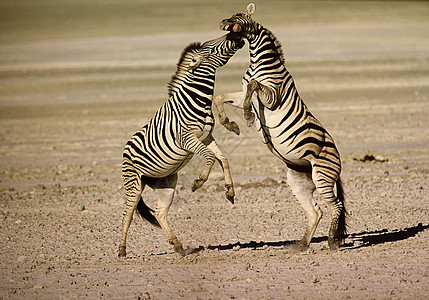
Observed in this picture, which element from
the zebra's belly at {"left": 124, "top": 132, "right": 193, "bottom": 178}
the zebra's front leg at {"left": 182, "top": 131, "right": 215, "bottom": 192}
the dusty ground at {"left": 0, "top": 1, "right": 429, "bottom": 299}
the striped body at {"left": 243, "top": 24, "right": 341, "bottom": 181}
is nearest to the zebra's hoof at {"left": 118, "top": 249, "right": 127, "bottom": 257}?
the dusty ground at {"left": 0, "top": 1, "right": 429, "bottom": 299}

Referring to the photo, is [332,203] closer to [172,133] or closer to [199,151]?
[199,151]

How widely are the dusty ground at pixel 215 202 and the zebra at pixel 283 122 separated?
1.99 feet

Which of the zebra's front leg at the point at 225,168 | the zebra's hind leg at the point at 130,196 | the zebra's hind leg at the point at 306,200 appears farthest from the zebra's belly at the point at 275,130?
the zebra's hind leg at the point at 130,196

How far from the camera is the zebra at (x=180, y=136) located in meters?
8.19

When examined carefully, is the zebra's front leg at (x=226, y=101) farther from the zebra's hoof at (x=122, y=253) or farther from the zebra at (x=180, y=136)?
the zebra's hoof at (x=122, y=253)

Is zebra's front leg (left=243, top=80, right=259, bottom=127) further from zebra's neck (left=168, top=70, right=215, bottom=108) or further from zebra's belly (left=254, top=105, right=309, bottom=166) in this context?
zebra's neck (left=168, top=70, right=215, bottom=108)

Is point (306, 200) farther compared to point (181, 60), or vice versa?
point (181, 60)

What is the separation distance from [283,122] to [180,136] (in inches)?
42.1

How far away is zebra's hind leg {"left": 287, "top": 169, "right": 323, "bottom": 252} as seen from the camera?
838 centimetres

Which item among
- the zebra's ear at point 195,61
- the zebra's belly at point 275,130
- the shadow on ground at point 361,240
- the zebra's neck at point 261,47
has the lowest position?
the shadow on ground at point 361,240

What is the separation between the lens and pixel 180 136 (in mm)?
8203

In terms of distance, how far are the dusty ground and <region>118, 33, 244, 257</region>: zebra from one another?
0.74 meters

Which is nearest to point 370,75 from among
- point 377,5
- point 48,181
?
point 48,181

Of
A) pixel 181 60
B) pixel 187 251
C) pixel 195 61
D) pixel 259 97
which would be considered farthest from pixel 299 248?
pixel 181 60
